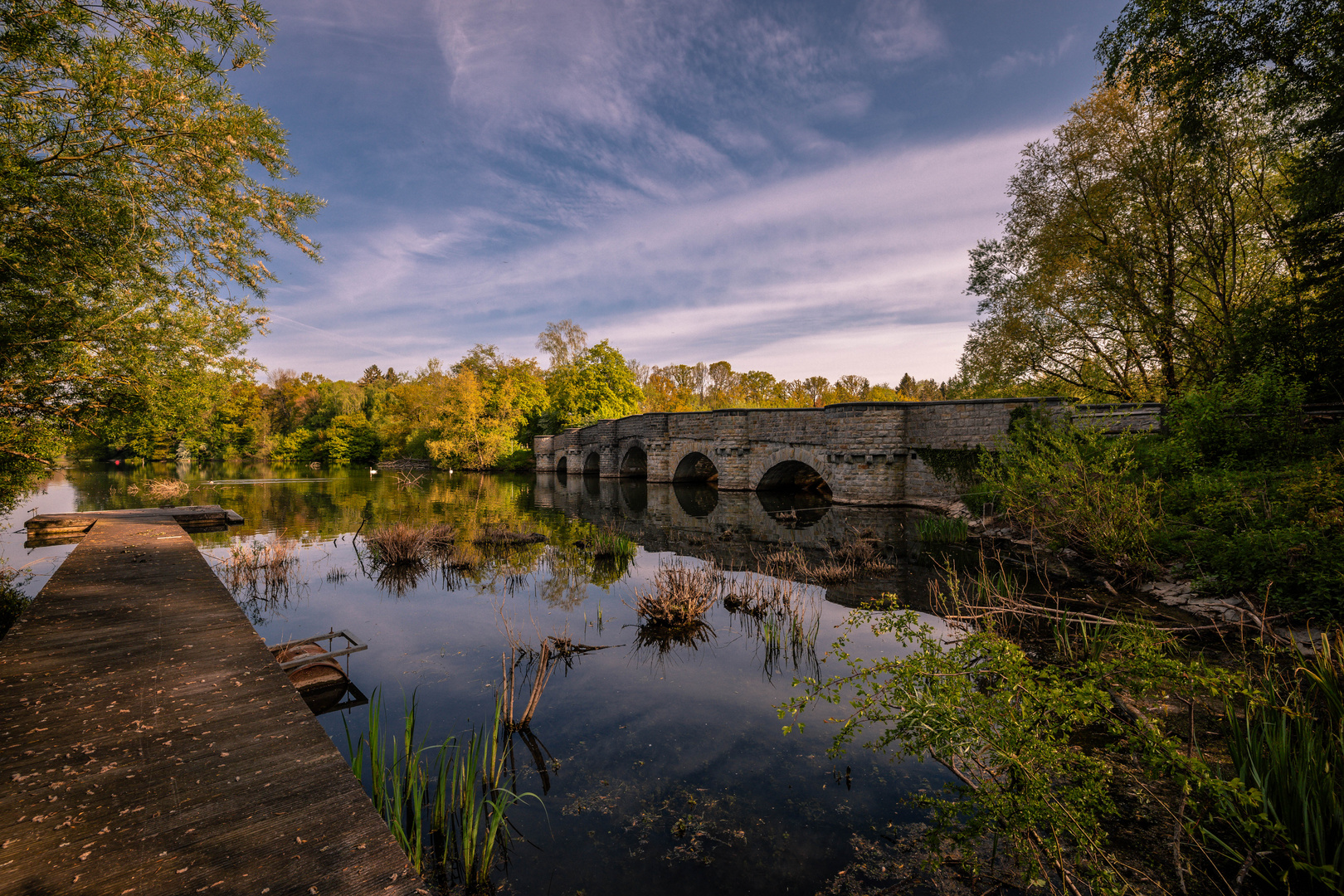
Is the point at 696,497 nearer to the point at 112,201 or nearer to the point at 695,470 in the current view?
the point at 695,470

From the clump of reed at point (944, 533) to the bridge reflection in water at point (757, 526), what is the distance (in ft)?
1.01

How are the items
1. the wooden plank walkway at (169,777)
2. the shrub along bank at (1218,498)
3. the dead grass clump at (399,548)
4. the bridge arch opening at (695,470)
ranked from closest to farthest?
1. the wooden plank walkway at (169,777)
2. the shrub along bank at (1218,498)
3. the dead grass clump at (399,548)
4. the bridge arch opening at (695,470)

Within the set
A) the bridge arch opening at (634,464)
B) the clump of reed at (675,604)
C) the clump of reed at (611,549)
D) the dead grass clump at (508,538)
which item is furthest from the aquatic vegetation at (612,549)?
the bridge arch opening at (634,464)

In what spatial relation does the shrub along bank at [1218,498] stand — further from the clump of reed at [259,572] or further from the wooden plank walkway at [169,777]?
the clump of reed at [259,572]

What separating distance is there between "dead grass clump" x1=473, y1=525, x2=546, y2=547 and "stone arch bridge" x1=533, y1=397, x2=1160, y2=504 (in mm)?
10138

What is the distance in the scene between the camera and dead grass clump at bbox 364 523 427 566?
10680 mm

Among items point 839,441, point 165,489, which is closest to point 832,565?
point 839,441

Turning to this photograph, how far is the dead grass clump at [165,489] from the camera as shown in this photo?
2170 centimetres

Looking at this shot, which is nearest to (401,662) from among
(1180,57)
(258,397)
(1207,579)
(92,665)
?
(92,665)

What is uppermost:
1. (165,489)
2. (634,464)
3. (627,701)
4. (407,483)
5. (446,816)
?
(634,464)

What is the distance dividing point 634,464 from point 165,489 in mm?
21524

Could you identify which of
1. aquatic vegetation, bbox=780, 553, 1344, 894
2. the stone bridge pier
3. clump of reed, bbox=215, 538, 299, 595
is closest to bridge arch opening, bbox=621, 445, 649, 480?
the stone bridge pier

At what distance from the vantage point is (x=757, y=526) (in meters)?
14.5

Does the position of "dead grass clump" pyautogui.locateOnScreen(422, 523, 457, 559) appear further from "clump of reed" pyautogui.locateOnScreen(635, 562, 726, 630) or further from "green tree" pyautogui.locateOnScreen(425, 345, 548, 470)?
"green tree" pyautogui.locateOnScreen(425, 345, 548, 470)
